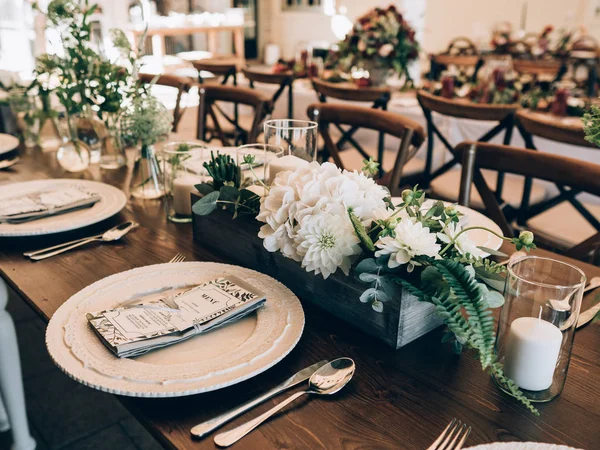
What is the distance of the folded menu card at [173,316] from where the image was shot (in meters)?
0.70

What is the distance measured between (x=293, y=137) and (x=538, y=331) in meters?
0.60

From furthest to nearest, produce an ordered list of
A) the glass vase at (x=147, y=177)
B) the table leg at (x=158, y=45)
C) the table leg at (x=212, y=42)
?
the table leg at (x=212, y=42) → the table leg at (x=158, y=45) → the glass vase at (x=147, y=177)

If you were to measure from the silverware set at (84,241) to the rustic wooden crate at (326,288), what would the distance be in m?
0.18

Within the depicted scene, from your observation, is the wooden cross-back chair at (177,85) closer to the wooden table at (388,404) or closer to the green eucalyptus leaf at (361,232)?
the wooden table at (388,404)

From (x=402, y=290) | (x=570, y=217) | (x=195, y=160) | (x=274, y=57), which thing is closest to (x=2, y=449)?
(x=195, y=160)

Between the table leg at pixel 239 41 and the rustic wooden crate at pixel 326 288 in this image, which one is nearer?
the rustic wooden crate at pixel 326 288

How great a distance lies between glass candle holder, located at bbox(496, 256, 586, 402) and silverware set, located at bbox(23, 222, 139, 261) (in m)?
0.76

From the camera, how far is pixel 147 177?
4.52 feet

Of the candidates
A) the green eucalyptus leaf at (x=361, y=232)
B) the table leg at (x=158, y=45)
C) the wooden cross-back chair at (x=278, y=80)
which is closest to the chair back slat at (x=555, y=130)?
the green eucalyptus leaf at (x=361, y=232)

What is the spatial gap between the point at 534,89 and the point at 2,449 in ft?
9.01

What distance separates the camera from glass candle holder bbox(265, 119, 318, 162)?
1.06 meters

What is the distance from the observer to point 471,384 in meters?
0.69

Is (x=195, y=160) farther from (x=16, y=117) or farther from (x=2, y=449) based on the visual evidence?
(x=16, y=117)

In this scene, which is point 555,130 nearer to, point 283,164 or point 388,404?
point 283,164
